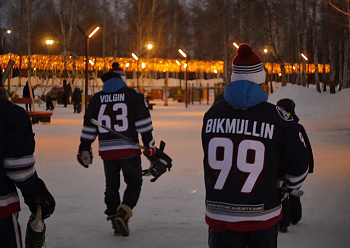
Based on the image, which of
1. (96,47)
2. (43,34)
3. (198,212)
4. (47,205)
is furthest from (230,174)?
(96,47)

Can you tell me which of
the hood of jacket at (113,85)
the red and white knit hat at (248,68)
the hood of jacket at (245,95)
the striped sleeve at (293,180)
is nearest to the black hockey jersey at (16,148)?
the hood of jacket at (245,95)

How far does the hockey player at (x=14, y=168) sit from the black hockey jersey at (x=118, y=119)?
318 centimetres

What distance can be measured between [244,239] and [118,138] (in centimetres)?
337

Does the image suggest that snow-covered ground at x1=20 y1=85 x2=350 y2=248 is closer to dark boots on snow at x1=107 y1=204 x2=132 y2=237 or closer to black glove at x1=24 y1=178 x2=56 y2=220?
dark boots on snow at x1=107 y1=204 x2=132 y2=237

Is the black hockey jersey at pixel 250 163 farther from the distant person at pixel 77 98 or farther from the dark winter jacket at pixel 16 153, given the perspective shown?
the distant person at pixel 77 98

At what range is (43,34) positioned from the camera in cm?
8712

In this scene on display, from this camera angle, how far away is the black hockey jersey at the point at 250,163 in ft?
12.8

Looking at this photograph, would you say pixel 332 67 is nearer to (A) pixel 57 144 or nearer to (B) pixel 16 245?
(A) pixel 57 144

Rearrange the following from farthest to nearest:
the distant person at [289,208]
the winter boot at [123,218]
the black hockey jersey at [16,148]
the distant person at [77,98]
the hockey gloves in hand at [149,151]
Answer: the distant person at [77,98]
the hockey gloves in hand at [149,151]
the distant person at [289,208]
the winter boot at [123,218]
the black hockey jersey at [16,148]

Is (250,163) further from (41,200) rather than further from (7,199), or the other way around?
(7,199)

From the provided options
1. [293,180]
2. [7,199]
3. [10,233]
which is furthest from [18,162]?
[293,180]

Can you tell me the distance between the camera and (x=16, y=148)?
380cm

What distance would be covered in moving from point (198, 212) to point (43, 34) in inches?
3209

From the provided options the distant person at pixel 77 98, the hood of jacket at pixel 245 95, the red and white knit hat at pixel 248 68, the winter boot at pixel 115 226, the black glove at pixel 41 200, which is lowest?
the distant person at pixel 77 98
